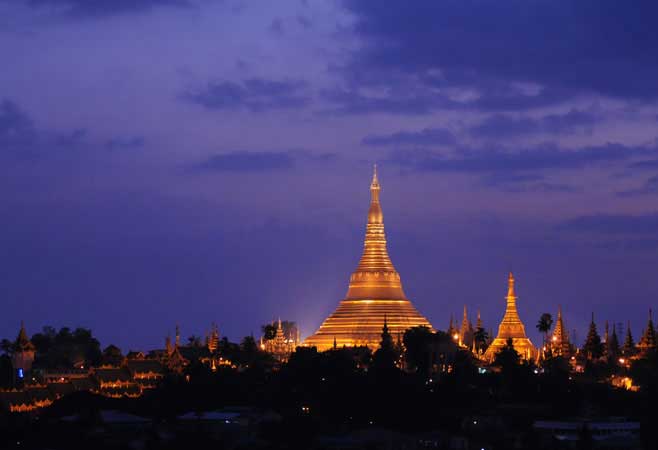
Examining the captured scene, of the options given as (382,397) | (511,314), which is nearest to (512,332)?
(511,314)

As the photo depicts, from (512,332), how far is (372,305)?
12.8m

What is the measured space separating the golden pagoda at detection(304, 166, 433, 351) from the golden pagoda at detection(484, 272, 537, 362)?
258 inches

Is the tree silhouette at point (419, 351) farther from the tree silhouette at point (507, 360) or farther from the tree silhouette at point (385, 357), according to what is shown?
the tree silhouette at point (507, 360)

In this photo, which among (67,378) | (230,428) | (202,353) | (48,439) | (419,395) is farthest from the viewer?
Answer: (202,353)

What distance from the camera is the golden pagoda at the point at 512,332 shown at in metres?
169

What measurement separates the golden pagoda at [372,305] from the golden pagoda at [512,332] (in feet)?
21.5

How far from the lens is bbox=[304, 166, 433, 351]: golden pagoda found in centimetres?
16438

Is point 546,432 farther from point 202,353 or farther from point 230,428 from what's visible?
point 202,353

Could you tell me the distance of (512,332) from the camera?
170875mm

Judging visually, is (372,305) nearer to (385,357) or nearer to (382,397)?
(385,357)

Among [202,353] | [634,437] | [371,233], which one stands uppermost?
[371,233]

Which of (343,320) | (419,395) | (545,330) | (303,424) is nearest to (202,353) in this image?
(343,320)

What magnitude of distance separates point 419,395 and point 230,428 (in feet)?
46.0

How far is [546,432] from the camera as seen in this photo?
112 m
